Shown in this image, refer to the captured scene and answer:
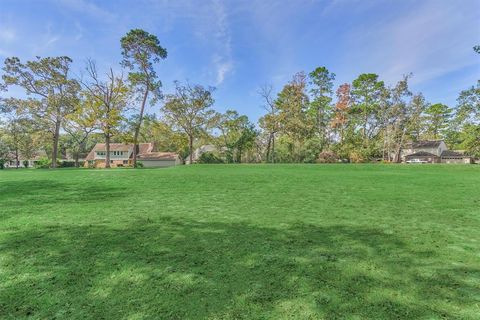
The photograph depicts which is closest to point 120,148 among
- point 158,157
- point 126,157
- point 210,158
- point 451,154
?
point 126,157

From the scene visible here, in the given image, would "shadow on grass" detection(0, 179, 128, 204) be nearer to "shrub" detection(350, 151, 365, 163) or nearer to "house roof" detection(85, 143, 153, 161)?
"shrub" detection(350, 151, 365, 163)

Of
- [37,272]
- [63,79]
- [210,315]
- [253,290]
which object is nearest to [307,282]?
[253,290]

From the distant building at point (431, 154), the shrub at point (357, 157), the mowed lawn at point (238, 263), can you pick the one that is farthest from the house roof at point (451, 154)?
the mowed lawn at point (238, 263)

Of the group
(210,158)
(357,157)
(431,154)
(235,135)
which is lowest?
(210,158)

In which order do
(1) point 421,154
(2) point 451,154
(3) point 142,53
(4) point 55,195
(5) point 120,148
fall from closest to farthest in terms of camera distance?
1. (4) point 55,195
2. (3) point 142,53
3. (1) point 421,154
4. (2) point 451,154
5. (5) point 120,148

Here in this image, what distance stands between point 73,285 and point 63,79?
33761 mm

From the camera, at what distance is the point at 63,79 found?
96.6 ft

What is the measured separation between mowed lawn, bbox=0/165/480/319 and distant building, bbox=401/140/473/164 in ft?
175

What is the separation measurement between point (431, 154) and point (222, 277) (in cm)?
5869

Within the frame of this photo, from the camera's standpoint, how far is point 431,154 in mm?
49719

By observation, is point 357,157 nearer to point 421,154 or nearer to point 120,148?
point 421,154

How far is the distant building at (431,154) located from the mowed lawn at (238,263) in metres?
53.4

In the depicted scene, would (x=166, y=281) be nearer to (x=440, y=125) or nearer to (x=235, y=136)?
(x=235, y=136)

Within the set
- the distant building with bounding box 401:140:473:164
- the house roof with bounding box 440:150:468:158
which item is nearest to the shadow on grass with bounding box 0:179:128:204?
the distant building with bounding box 401:140:473:164
